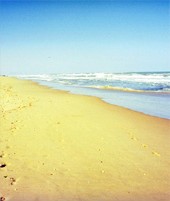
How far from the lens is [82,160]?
652 centimetres

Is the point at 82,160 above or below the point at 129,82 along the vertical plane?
below

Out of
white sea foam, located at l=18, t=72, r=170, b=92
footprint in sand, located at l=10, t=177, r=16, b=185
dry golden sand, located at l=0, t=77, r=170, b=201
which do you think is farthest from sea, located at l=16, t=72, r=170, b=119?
footprint in sand, located at l=10, t=177, r=16, b=185

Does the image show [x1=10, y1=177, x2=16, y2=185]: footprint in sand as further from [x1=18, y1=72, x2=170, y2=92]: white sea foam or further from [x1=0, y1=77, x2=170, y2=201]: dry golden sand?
[x1=18, y1=72, x2=170, y2=92]: white sea foam

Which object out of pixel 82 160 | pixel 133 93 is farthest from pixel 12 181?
pixel 133 93

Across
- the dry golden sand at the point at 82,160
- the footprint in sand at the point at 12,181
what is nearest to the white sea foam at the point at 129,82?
the dry golden sand at the point at 82,160

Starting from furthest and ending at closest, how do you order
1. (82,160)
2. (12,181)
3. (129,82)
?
(129,82)
(82,160)
(12,181)

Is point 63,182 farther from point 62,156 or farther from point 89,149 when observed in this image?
point 89,149

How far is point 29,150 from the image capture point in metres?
7.12

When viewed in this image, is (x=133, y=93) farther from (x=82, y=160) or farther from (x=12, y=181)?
(x=12, y=181)

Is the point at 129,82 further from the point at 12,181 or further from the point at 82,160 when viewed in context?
the point at 12,181

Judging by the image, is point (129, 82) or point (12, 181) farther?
point (129, 82)

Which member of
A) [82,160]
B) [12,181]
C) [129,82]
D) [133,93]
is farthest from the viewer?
[129,82]

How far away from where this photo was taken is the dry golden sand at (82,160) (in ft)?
16.4

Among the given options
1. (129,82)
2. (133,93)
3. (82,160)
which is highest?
(129,82)
